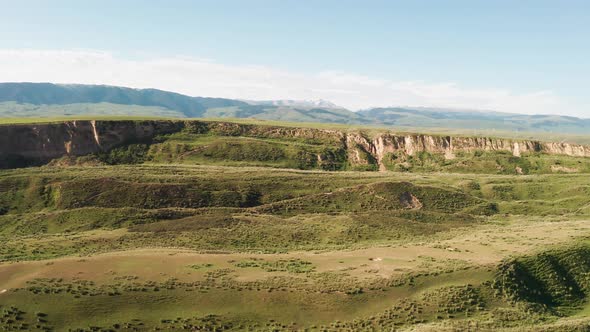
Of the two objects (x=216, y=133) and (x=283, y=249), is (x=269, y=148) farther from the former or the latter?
(x=283, y=249)

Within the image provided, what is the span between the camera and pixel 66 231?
60844 mm

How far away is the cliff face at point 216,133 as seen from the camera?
10088 cm

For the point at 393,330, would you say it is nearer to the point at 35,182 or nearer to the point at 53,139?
the point at 35,182

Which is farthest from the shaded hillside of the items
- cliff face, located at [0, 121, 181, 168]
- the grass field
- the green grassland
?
the grass field

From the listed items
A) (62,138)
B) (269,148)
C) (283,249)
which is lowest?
(283,249)

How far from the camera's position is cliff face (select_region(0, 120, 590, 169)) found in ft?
331

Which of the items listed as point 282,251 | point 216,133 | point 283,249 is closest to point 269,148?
point 216,133

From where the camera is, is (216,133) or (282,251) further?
(216,133)

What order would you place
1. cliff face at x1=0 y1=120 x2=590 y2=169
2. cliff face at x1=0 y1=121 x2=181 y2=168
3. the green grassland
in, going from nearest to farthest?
the green grassland → cliff face at x1=0 y1=121 x2=181 y2=168 → cliff face at x1=0 y1=120 x2=590 y2=169

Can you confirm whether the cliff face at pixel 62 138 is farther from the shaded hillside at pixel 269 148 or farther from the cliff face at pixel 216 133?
the shaded hillside at pixel 269 148

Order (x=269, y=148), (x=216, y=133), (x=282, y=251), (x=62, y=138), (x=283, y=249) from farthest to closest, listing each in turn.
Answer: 1. (x=216, y=133)
2. (x=269, y=148)
3. (x=62, y=138)
4. (x=283, y=249)
5. (x=282, y=251)

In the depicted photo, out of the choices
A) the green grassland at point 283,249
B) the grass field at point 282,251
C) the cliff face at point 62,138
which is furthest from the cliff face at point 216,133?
the grass field at point 282,251

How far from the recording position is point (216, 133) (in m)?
126

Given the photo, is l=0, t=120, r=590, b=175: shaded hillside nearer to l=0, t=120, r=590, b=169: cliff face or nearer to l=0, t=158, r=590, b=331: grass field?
l=0, t=120, r=590, b=169: cliff face
